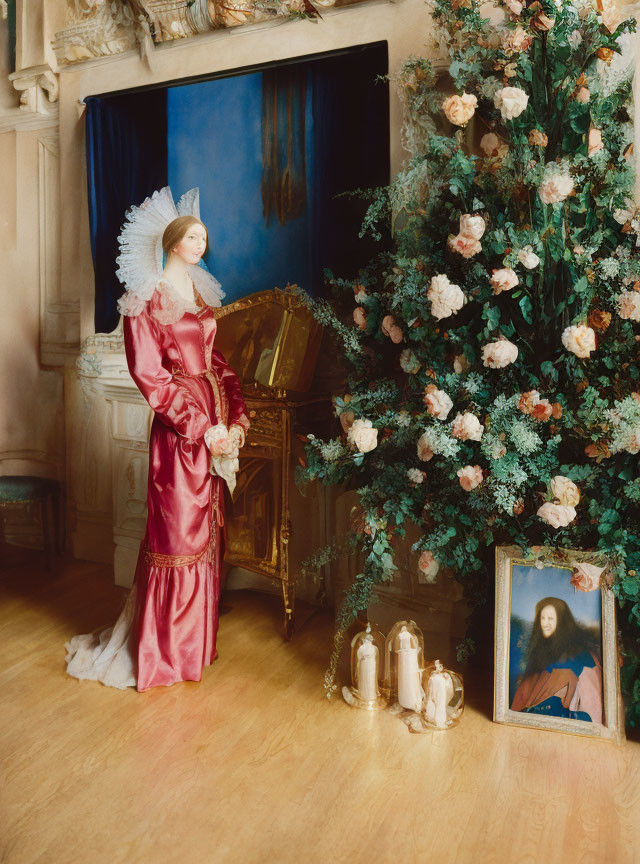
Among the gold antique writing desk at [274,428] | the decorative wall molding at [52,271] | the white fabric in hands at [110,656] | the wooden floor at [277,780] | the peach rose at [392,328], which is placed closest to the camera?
the wooden floor at [277,780]

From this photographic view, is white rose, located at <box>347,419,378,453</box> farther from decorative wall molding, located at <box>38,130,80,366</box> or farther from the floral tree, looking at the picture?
decorative wall molding, located at <box>38,130,80,366</box>

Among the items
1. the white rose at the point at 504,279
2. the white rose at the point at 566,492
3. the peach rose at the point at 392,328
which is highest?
the white rose at the point at 504,279

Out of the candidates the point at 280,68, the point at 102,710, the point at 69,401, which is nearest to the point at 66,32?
the point at 280,68

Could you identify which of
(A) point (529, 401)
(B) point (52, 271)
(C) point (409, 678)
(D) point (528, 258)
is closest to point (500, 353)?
(A) point (529, 401)

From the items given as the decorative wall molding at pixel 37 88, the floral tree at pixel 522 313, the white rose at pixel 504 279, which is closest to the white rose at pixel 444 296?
the floral tree at pixel 522 313

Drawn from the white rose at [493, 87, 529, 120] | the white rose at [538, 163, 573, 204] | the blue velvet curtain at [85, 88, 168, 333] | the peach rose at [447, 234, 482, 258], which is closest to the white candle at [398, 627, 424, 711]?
the peach rose at [447, 234, 482, 258]

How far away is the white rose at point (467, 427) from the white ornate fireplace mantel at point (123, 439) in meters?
1.99

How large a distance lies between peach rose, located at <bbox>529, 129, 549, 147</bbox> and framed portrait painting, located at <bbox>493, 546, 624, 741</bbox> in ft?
4.39

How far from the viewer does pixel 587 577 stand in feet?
7.40

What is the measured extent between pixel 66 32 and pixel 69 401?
1968 mm

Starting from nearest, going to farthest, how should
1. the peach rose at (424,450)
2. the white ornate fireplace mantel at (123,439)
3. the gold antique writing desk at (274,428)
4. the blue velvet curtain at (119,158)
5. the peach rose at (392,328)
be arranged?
the peach rose at (424,450), the peach rose at (392,328), the gold antique writing desk at (274,428), the blue velvet curtain at (119,158), the white ornate fireplace mantel at (123,439)

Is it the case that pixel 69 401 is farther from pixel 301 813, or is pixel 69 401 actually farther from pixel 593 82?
pixel 593 82

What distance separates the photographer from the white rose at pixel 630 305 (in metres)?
2.12

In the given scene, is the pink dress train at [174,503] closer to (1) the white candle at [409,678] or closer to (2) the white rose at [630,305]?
(1) the white candle at [409,678]
